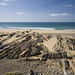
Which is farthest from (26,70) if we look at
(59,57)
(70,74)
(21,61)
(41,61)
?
(59,57)

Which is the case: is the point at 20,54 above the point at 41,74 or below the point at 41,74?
above

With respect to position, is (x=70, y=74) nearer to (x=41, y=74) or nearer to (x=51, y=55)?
(x=41, y=74)

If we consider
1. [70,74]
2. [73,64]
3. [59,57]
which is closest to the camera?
[70,74]

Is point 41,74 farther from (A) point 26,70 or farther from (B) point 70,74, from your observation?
(B) point 70,74

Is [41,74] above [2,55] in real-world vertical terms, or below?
below

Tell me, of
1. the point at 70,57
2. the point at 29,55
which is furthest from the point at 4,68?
the point at 70,57

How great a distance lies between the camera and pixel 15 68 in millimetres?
7656

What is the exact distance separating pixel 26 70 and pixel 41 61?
265 cm

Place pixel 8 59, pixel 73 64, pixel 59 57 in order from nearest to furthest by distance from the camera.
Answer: pixel 73 64
pixel 8 59
pixel 59 57

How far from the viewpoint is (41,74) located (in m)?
7.10

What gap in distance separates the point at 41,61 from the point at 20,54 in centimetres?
318

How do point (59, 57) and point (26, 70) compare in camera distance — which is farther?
point (59, 57)

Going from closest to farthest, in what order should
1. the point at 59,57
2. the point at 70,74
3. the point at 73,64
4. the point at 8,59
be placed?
the point at 70,74 < the point at 73,64 < the point at 8,59 < the point at 59,57

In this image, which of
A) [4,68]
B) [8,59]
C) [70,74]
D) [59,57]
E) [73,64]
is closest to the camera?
[70,74]
